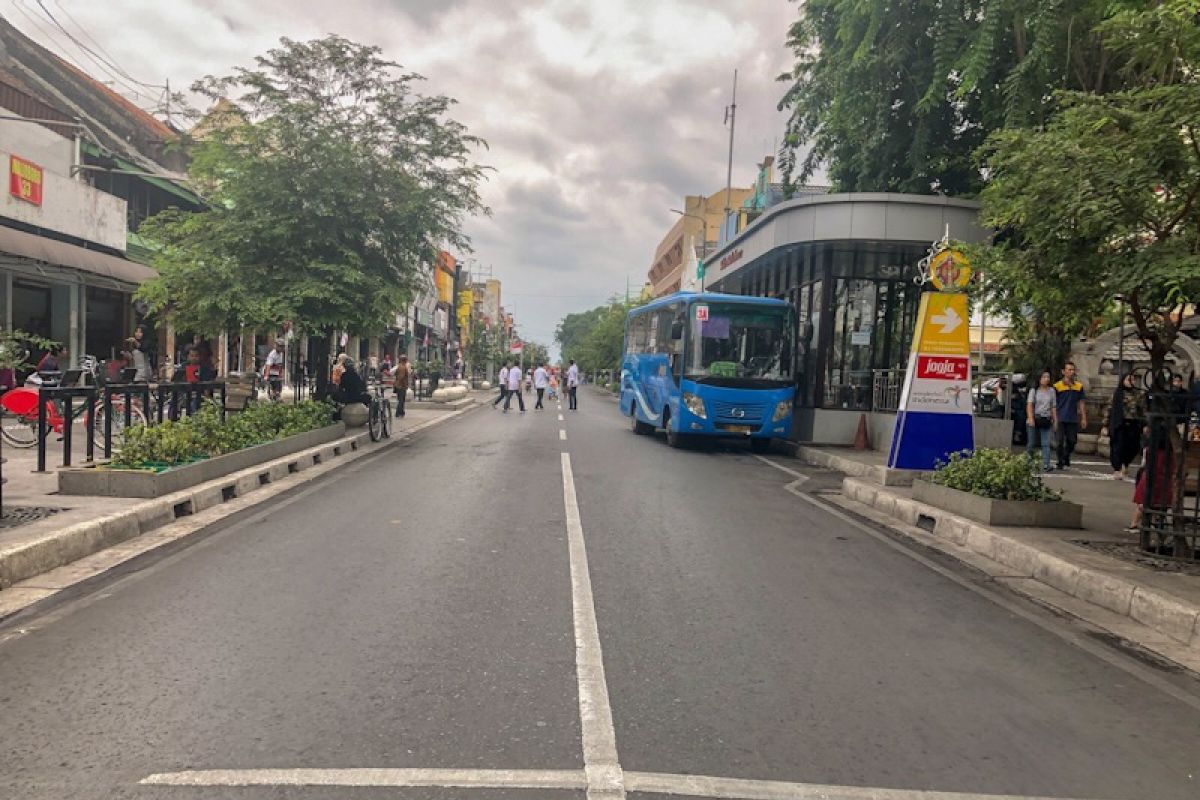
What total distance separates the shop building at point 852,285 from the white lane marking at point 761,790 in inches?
589

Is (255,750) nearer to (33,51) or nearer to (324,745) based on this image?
(324,745)

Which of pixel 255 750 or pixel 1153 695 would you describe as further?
pixel 1153 695

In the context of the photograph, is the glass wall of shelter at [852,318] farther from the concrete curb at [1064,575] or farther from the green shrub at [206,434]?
the green shrub at [206,434]

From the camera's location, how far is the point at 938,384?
1178cm

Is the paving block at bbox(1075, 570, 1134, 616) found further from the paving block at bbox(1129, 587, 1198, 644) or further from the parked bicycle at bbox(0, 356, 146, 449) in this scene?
the parked bicycle at bbox(0, 356, 146, 449)

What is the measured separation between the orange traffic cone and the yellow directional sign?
273 inches

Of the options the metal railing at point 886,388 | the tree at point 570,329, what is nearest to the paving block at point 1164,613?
the metal railing at point 886,388

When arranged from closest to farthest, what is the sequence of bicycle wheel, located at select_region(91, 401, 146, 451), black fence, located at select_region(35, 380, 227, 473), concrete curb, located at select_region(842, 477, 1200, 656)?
concrete curb, located at select_region(842, 477, 1200, 656)
black fence, located at select_region(35, 380, 227, 473)
bicycle wheel, located at select_region(91, 401, 146, 451)

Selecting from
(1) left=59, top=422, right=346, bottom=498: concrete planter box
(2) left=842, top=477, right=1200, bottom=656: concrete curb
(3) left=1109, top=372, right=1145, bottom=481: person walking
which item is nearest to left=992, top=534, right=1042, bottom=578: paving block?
(2) left=842, top=477, right=1200, bottom=656: concrete curb

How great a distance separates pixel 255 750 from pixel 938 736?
2990mm

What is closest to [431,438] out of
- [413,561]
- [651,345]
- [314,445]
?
[314,445]

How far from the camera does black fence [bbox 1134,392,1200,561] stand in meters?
7.54

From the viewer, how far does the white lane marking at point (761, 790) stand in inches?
130

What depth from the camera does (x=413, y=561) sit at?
22.8 ft
